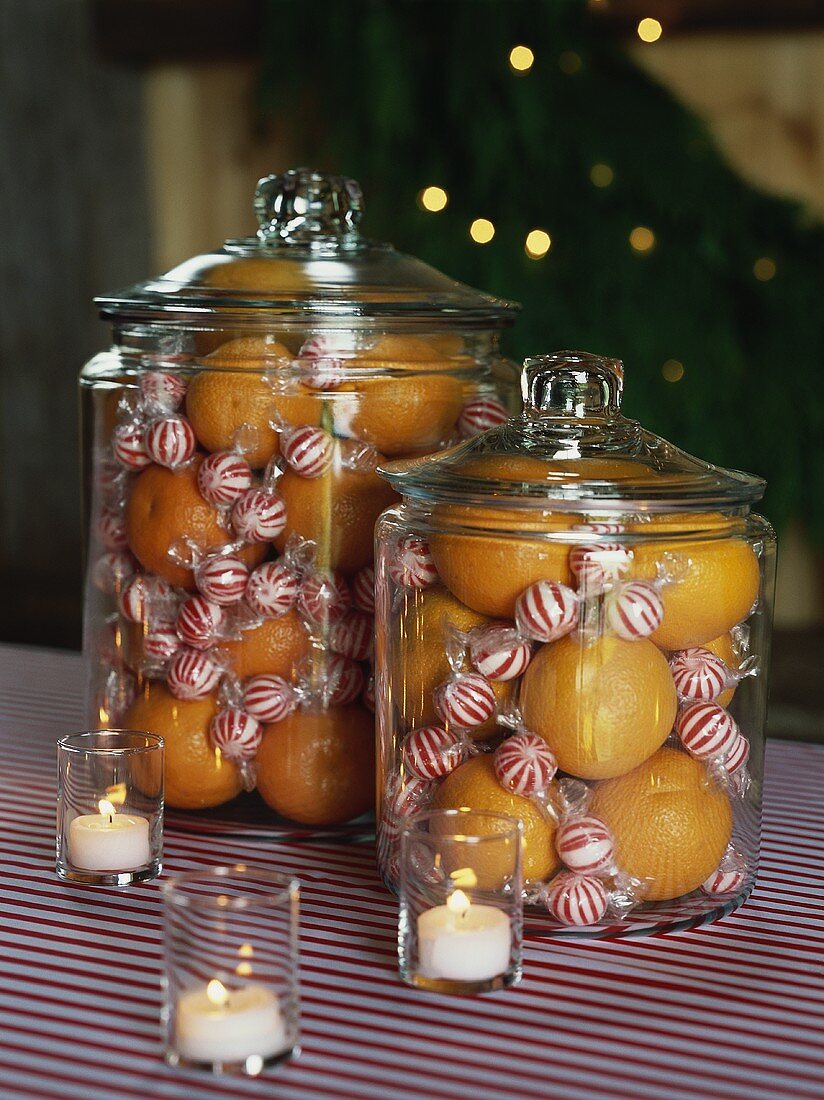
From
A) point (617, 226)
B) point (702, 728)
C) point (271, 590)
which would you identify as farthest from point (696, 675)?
point (617, 226)

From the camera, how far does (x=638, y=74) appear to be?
86.5 inches

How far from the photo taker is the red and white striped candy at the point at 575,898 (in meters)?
0.64

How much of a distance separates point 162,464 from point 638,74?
1.66m

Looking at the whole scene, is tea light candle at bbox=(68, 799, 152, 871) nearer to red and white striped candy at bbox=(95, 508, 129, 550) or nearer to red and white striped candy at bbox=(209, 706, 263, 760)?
red and white striped candy at bbox=(209, 706, 263, 760)

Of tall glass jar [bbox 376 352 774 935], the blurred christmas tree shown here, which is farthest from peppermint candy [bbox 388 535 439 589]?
the blurred christmas tree

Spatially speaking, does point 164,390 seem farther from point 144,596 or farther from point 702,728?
point 702,728

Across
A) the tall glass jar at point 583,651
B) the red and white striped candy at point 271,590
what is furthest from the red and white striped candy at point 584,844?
the red and white striped candy at point 271,590

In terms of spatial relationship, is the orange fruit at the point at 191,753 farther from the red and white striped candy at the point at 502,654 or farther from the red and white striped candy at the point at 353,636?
the red and white striped candy at the point at 502,654

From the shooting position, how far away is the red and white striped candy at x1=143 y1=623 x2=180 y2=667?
30.9 inches

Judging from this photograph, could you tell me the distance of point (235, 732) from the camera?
76 centimetres

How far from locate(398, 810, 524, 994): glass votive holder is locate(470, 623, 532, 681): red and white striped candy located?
75 mm

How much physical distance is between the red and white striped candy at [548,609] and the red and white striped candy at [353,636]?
16cm

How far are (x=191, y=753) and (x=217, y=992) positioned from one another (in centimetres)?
27

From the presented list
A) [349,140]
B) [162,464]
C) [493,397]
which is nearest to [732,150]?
[349,140]
